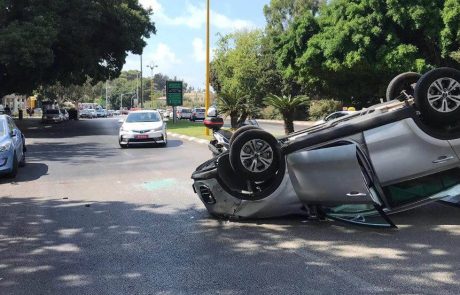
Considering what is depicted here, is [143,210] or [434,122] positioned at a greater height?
[434,122]

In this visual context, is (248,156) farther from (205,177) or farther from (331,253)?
(331,253)

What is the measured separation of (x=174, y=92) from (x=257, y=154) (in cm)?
3036

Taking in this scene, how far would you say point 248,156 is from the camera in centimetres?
636

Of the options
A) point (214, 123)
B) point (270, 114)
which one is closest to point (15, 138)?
point (214, 123)

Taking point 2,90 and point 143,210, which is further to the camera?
point 2,90

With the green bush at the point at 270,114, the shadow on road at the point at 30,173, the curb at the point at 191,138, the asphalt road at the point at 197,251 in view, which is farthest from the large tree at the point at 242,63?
the asphalt road at the point at 197,251

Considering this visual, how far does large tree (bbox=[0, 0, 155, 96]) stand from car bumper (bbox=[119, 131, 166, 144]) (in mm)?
10579

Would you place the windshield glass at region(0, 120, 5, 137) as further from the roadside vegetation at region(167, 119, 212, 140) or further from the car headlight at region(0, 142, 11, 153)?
the roadside vegetation at region(167, 119, 212, 140)

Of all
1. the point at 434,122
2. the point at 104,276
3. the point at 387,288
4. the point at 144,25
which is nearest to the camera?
the point at 387,288

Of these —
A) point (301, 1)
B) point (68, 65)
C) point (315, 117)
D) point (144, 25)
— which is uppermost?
point (301, 1)

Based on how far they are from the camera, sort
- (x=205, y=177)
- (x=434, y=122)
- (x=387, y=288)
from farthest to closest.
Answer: (x=205, y=177), (x=434, y=122), (x=387, y=288)

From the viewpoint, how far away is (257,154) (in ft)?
20.7

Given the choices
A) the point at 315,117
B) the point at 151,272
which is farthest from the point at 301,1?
the point at 151,272

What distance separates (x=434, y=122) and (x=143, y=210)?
13.8ft
